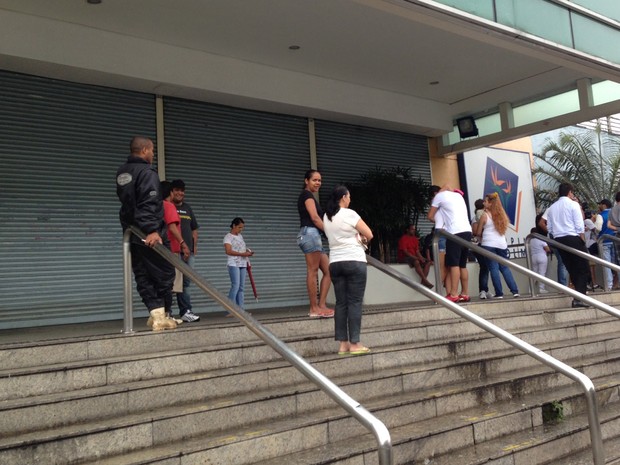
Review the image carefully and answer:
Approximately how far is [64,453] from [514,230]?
12.5 meters

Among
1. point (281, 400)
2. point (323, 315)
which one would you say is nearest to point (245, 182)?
point (323, 315)

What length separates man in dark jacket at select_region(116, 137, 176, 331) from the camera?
5.25 m

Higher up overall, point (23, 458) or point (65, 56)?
point (65, 56)

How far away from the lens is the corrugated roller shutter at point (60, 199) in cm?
788

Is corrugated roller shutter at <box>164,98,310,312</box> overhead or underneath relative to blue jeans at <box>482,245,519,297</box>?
overhead

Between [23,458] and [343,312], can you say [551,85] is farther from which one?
[23,458]

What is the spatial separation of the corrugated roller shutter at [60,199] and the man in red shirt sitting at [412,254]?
4.88 metres

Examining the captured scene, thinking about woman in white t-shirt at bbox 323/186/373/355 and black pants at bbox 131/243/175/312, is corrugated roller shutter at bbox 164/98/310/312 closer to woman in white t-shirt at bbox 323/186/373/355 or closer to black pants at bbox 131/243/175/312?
black pants at bbox 131/243/175/312

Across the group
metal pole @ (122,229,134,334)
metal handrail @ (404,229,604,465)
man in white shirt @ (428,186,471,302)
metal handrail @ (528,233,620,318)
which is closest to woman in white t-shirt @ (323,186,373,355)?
metal handrail @ (404,229,604,465)

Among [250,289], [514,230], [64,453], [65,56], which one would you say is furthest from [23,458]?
[514,230]

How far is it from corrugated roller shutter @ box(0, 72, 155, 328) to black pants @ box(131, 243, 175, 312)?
319cm

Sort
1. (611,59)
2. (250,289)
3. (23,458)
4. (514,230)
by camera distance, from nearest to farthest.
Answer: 1. (23,458)
2. (611,59)
3. (250,289)
4. (514,230)

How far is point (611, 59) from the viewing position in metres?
9.19

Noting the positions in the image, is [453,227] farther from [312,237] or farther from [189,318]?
[189,318]
